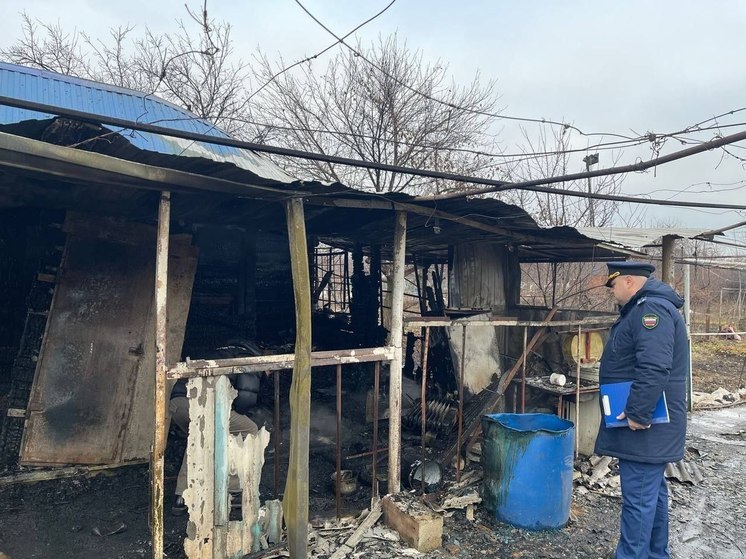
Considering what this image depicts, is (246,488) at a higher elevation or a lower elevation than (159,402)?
lower

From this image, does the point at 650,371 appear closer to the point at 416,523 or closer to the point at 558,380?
the point at 416,523

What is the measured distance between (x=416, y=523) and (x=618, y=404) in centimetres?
185

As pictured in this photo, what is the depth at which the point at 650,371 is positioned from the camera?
3.24 meters

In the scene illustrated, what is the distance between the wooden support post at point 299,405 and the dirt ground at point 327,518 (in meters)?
0.46

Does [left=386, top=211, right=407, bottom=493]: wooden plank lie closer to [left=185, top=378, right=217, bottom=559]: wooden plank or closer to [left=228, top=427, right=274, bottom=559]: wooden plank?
[left=228, top=427, right=274, bottom=559]: wooden plank

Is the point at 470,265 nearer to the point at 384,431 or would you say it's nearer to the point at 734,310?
the point at 384,431

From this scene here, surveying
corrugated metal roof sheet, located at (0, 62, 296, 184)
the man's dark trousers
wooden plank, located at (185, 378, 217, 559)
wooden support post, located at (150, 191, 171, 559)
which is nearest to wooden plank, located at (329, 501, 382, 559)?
wooden plank, located at (185, 378, 217, 559)

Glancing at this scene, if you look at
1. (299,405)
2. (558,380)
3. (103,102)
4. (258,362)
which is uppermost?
(103,102)

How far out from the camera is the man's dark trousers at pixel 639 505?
3352mm

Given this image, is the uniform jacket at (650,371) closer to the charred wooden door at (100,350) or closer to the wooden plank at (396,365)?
the wooden plank at (396,365)

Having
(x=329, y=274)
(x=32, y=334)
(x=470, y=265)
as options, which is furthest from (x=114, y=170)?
(x=329, y=274)

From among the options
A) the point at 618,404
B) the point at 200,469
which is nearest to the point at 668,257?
the point at 618,404

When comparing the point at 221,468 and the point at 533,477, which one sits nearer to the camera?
the point at 221,468

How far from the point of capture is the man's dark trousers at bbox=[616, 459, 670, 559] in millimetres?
3352
